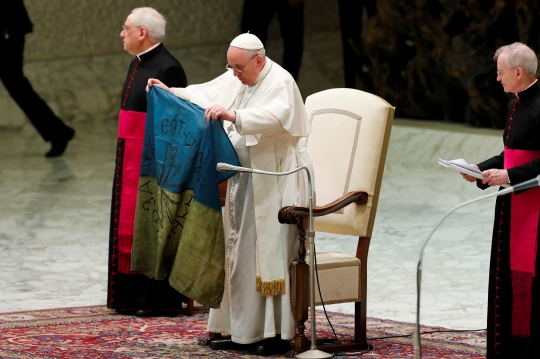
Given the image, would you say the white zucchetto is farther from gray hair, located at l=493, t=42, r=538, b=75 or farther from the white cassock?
gray hair, located at l=493, t=42, r=538, b=75

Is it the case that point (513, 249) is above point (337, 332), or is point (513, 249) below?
above

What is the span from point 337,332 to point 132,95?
1804mm

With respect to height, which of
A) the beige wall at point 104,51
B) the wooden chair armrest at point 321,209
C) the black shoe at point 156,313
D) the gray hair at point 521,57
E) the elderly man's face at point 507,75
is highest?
the beige wall at point 104,51

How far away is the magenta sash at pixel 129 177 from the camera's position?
20.7 ft

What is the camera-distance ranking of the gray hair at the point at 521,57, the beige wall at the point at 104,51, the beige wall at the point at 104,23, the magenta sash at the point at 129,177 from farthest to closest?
1. the beige wall at the point at 104,23
2. the beige wall at the point at 104,51
3. the magenta sash at the point at 129,177
4. the gray hair at the point at 521,57

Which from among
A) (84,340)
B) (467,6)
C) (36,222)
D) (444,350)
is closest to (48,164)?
(36,222)

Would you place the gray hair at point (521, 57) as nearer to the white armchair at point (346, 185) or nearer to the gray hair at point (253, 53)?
the white armchair at point (346, 185)

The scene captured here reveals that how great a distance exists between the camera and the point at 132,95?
20.8 feet

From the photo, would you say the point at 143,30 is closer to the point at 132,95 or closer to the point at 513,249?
the point at 132,95

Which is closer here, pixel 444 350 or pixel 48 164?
pixel 444 350

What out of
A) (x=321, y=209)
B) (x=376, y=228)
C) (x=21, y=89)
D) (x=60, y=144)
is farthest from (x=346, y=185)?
(x=60, y=144)

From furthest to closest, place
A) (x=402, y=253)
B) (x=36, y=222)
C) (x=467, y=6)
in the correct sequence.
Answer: (x=467, y=6), (x=36, y=222), (x=402, y=253)

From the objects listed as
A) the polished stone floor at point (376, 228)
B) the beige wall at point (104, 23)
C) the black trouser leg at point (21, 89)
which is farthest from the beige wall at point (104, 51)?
the black trouser leg at point (21, 89)

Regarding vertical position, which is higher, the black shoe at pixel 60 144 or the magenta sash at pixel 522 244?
the black shoe at pixel 60 144
